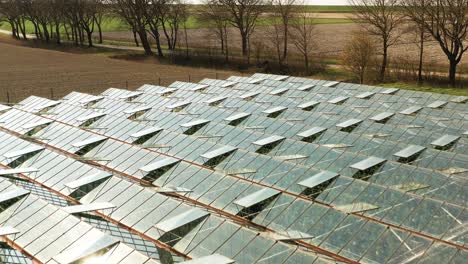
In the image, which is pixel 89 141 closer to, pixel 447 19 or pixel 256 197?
pixel 256 197

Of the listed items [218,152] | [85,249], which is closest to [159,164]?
[218,152]

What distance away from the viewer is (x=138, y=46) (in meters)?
103

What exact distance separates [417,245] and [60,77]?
6043 cm

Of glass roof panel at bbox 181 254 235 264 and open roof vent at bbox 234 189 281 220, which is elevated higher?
glass roof panel at bbox 181 254 235 264

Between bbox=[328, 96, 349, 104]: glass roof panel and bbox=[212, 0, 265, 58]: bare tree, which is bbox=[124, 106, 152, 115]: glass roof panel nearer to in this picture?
bbox=[328, 96, 349, 104]: glass roof panel

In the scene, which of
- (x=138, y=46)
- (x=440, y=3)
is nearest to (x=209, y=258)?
(x=440, y=3)

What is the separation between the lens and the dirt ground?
58.0m

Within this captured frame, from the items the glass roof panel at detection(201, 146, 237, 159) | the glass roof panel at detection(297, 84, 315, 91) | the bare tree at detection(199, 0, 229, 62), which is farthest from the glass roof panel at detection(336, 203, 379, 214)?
the bare tree at detection(199, 0, 229, 62)

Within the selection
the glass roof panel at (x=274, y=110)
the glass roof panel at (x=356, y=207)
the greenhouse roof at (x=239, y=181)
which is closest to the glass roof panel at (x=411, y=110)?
the greenhouse roof at (x=239, y=181)

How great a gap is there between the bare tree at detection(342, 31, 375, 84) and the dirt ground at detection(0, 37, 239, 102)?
57.3 ft

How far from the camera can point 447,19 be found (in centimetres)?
5788

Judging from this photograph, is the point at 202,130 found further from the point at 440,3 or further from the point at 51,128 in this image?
the point at 440,3

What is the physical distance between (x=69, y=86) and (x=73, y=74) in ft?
31.8

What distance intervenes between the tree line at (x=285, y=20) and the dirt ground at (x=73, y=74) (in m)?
10.8
